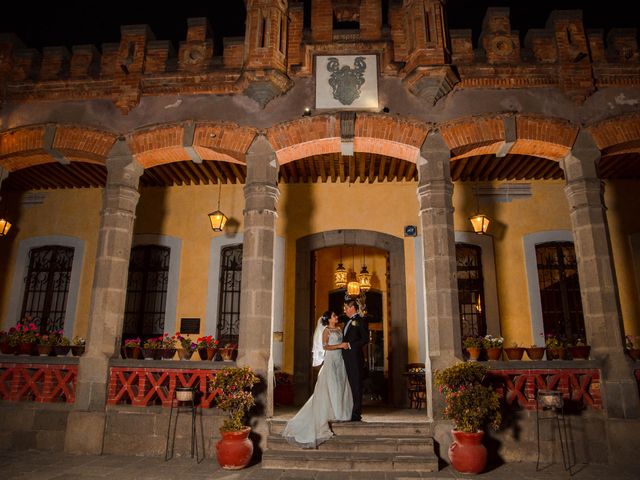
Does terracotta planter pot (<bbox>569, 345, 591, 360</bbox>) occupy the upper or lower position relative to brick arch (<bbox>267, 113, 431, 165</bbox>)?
lower

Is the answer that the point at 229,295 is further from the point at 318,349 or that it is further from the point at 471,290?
the point at 471,290

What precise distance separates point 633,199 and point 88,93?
460 inches

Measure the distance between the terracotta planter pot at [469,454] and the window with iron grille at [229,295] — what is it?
18.5 feet

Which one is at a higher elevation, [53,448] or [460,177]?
[460,177]

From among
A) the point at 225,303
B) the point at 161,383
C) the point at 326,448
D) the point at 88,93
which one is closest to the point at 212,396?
the point at 161,383

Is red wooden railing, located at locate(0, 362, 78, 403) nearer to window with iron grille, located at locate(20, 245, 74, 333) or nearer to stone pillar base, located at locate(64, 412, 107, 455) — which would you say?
stone pillar base, located at locate(64, 412, 107, 455)

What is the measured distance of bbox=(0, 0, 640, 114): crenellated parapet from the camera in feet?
24.5

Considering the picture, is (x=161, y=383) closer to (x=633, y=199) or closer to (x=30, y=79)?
(x=30, y=79)

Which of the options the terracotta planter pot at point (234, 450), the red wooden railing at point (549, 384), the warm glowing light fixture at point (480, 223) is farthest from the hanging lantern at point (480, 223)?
the terracotta planter pot at point (234, 450)

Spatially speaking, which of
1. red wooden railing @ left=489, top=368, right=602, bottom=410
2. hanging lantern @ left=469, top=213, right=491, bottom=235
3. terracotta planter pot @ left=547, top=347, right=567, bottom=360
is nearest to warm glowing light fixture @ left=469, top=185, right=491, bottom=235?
hanging lantern @ left=469, top=213, right=491, bottom=235

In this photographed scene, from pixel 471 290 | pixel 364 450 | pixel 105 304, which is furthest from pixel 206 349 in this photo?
pixel 471 290

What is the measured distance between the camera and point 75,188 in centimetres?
1115

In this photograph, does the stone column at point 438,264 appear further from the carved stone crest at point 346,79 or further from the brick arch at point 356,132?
the carved stone crest at point 346,79

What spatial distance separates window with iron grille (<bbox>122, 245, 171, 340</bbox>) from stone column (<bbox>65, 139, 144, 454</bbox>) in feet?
10.8
